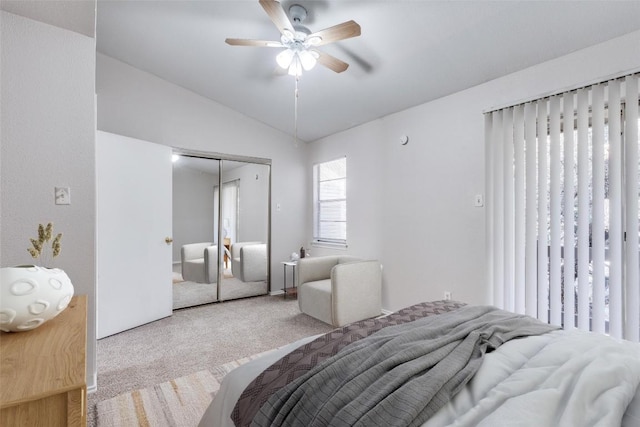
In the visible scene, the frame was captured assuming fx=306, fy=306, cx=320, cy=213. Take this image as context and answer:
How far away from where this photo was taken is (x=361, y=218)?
159 inches

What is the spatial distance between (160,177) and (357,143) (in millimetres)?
2478

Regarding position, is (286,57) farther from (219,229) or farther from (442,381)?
(219,229)

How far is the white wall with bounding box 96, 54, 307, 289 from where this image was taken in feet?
11.3

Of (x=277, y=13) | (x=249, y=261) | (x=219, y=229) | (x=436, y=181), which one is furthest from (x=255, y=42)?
(x=249, y=261)

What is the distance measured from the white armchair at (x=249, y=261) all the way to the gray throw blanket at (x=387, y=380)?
3.34 meters

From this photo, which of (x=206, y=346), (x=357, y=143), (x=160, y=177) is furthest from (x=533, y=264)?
(x=160, y=177)

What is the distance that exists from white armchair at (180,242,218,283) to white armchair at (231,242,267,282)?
27cm

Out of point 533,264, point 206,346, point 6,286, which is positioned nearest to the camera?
point 6,286

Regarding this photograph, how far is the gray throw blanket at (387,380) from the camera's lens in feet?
2.89

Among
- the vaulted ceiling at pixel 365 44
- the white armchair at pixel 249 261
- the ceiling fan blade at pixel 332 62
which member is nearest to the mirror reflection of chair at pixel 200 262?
the white armchair at pixel 249 261

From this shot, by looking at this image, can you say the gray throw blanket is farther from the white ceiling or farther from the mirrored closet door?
the mirrored closet door

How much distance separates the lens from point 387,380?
988 millimetres

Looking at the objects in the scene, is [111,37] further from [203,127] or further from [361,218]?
[361,218]

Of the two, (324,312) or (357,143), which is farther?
(357,143)
